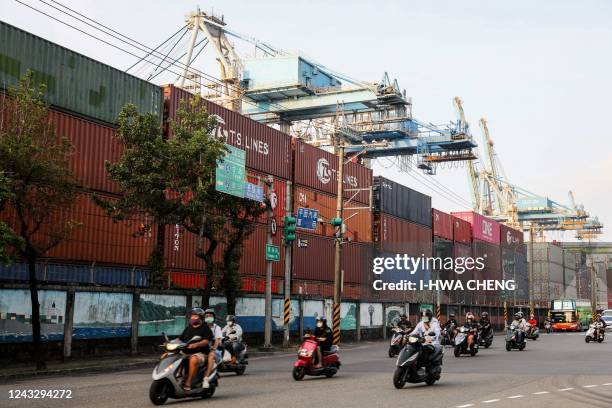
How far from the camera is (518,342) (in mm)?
29250

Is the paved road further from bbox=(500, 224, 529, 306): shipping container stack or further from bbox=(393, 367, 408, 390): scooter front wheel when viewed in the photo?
bbox=(500, 224, 529, 306): shipping container stack

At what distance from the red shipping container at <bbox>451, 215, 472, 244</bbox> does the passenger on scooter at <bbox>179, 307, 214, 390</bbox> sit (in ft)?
169

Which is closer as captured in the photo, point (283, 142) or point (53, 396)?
point (53, 396)

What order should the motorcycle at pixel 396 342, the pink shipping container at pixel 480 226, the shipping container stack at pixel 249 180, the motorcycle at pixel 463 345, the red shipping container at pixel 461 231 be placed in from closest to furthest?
the motorcycle at pixel 396 342 < the motorcycle at pixel 463 345 < the shipping container stack at pixel 249 180 < the red shipping container at pixel 461 231 < the pink shipping container at pixel 480 226

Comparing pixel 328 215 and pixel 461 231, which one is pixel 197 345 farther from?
pixel 461 231

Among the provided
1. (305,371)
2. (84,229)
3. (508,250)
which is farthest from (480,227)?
(305,371)

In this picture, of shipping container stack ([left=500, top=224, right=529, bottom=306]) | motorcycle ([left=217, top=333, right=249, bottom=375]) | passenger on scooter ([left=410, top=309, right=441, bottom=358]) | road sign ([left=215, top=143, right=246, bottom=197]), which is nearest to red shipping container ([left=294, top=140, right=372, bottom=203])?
road sign ([left=215, top=143, right=246, bottom=197])

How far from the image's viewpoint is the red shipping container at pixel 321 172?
132 ft

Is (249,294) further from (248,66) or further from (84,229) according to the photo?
(248,66)

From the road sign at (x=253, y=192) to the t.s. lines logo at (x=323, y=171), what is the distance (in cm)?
1466

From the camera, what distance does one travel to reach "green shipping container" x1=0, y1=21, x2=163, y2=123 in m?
24.4

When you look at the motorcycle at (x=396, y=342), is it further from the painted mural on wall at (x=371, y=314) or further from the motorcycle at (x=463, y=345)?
the painted mural on wall at (x=371, y=314)

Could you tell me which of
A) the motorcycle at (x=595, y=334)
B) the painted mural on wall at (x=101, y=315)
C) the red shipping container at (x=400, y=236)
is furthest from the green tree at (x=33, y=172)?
the red shipping container at (x=400, y=236)

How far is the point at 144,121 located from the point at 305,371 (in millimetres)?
12305
